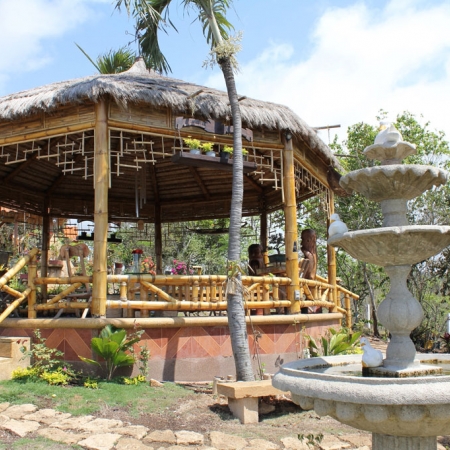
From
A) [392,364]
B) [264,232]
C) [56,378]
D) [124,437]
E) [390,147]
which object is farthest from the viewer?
[264,232]

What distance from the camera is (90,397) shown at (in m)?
6.37

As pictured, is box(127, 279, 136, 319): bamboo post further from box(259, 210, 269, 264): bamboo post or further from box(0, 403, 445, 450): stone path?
box(259, 210, 269, 264): bamboo post

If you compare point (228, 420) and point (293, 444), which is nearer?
point (293, 444)

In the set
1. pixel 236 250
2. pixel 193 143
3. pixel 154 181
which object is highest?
pixel 154 181

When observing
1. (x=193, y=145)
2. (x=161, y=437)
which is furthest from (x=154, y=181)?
(x=161, y=437)

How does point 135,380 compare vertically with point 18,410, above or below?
above

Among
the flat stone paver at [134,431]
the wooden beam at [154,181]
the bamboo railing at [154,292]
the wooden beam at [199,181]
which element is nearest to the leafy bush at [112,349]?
the bamboo railing at [154,292]

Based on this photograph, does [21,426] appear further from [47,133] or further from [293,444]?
[47,133]

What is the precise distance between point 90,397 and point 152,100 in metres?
4.43

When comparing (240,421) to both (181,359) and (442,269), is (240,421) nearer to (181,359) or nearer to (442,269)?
(181,359)

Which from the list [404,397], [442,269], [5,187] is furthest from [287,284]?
[442,269]

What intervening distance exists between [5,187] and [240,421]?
9144 millimetres

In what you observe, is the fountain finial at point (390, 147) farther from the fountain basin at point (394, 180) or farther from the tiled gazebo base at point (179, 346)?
the tiled gazebo base at point (179, 346)

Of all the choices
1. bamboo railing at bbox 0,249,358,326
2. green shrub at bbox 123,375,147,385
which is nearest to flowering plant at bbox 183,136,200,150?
bamboo railing at bbox 0,249,358,326
